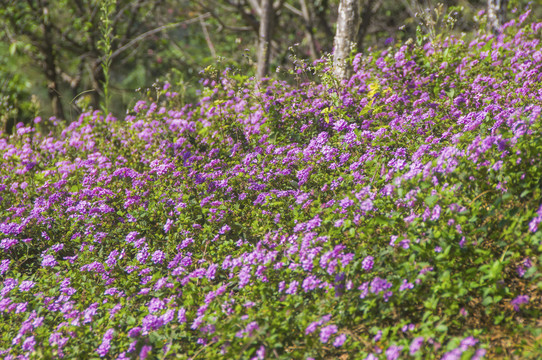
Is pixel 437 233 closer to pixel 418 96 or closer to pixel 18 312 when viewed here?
pixel 418 96

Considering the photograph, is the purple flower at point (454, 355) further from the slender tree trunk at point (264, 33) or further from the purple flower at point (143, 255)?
the slender tree trunk at point (264, 33)

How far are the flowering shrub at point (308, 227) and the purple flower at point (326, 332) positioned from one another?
0.05 ft

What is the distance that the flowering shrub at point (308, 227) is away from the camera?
266cm

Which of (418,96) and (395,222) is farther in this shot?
(418,96)

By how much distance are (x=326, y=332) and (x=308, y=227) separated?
30.7 inches

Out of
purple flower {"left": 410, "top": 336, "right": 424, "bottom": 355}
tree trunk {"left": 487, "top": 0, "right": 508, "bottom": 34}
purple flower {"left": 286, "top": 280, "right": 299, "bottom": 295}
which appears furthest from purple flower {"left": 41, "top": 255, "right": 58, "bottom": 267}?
tree trunk {"left": 487, "top": 0, "right": 508, "bottom": 34}

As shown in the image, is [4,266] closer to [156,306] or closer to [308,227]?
[156,306]

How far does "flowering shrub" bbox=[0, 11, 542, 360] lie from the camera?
266 cm

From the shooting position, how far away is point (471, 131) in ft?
11.5

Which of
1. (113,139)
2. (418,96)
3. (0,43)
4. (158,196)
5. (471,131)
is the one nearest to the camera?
(471,131)

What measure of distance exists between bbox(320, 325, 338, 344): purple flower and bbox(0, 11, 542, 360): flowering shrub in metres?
0.02

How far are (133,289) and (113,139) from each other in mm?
2677

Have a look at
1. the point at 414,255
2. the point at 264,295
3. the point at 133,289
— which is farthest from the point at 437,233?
the point at 133,289

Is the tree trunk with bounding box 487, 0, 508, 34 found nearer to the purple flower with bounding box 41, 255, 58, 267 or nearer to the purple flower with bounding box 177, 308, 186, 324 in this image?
the purple flower with bounding box 177, 308, 186, 324
